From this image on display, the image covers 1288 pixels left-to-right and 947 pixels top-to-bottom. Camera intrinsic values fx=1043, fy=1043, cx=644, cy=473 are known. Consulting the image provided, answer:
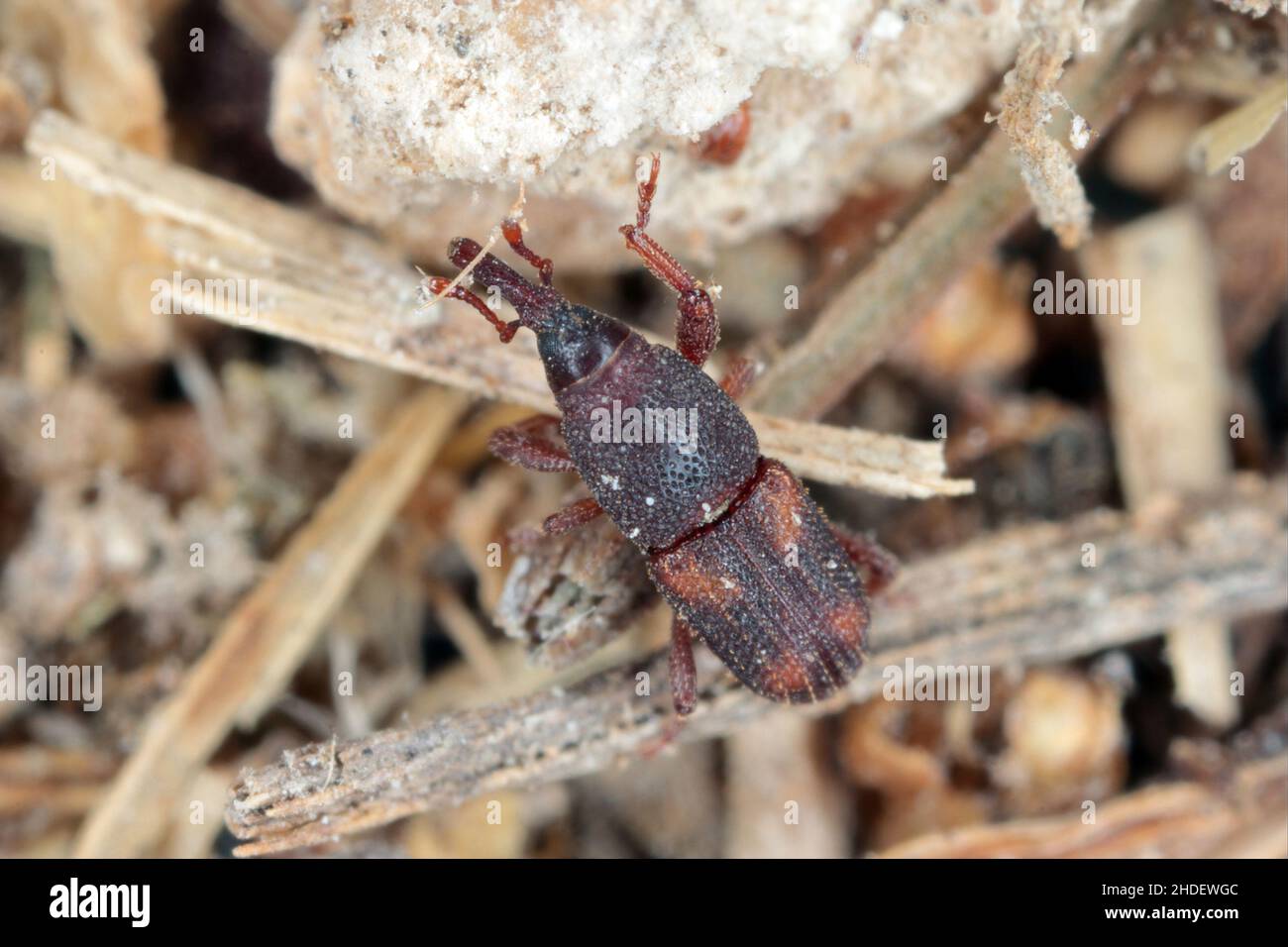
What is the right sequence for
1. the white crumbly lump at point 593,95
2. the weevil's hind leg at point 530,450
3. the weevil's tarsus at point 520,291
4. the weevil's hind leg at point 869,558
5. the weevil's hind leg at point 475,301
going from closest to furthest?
the white crumbly lump at point 593,95 → the weevil's hind leg at point 475,301 → the weevil's tarsus at point 520,291 → the weevil's hind leg at point 530,450 → the weevil's hind leg at point 869,558

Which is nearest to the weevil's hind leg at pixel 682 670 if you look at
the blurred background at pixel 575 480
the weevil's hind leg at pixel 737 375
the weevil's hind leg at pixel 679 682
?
the weevil's hind leg at pixel 679 682

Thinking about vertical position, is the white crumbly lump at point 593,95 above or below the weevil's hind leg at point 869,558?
above

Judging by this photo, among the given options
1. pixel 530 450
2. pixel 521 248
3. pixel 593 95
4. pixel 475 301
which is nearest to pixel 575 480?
pixel 530 450

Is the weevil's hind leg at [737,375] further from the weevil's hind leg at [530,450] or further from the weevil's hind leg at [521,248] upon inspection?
the weevil's hind leg at [521,248]

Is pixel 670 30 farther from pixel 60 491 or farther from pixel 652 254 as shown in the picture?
pixel 60 491

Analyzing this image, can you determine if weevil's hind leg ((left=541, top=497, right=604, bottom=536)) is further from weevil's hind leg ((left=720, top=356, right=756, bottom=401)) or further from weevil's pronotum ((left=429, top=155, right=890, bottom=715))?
weevil's hind leg ((left=720, top=356, right=756, bottom=401))

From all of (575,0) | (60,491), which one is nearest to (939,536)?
(575,0)

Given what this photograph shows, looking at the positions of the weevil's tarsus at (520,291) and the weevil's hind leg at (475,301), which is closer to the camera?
the weevil's hind leg at (475,301)
